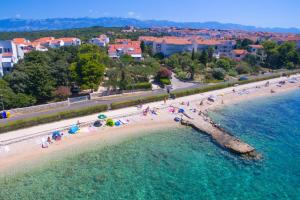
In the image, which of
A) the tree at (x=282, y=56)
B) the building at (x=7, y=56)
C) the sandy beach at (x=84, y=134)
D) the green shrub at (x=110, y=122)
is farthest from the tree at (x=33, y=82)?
the tree at (x=282, y=56)

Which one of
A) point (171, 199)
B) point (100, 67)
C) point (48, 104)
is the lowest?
point (171, 199)

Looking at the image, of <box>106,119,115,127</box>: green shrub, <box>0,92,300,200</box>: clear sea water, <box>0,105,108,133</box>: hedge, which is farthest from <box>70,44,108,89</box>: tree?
<box>0,92,300,200</box>: clear sea water

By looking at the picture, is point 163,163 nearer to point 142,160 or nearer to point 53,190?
point 142,160

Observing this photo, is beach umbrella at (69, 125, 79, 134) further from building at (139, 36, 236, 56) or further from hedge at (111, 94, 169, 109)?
building at (139, 36, 236, 56)

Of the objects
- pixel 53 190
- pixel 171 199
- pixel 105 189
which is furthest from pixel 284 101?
pixel 53 190

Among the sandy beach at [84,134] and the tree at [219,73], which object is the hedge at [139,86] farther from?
the tree at [219,73]
